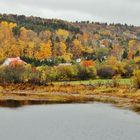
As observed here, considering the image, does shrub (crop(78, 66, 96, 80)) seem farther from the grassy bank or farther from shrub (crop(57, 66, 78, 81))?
the grassy bank

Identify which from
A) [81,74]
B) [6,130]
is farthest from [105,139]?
[81,74]

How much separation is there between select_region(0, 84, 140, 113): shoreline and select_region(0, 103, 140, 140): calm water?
761cm

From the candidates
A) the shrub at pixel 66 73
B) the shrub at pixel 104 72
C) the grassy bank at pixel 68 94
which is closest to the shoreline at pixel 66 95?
the grassy bank at pixel 68 94

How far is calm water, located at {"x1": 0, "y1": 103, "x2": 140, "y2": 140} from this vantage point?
52656 mm

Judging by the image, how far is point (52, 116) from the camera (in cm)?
6850

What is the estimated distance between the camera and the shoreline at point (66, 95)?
89125 millimetres

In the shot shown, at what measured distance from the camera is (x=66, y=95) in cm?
10512

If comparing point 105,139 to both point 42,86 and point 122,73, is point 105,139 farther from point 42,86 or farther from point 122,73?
point 122,73

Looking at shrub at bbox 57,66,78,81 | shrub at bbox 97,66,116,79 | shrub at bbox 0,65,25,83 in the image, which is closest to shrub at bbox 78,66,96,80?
shrub at bbox 57,66,78,81

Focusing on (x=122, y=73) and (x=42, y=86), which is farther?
(x=122, y=73)

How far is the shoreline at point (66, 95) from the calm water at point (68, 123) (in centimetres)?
761

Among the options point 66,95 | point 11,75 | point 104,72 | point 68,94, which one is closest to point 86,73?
point 104,72

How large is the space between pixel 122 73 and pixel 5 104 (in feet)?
205

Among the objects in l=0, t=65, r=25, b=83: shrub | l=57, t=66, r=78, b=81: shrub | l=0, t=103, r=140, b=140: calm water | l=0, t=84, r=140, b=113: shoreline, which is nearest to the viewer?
l=0, t=103, r=140, b=140: calm water
